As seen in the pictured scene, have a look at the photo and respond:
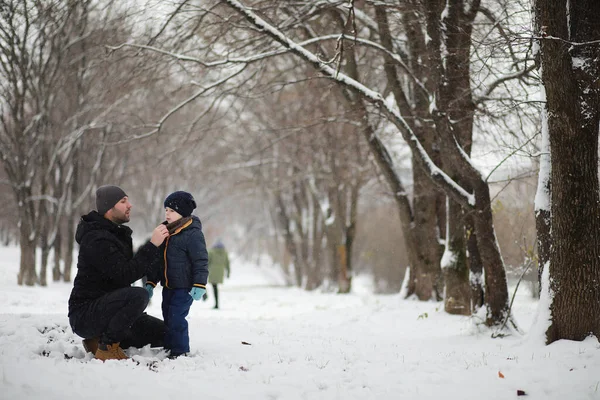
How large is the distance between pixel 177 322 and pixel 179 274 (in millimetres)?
486

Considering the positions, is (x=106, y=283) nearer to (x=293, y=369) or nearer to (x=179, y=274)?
(x=179, y=274)

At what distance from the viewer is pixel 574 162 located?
605 cm

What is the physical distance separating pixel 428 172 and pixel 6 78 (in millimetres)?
12981

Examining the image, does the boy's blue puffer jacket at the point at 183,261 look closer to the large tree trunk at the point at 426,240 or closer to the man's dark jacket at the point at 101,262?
the man's dark jacket at the point at 101,262

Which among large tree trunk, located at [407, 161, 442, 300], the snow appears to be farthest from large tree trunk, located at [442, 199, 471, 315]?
the snow

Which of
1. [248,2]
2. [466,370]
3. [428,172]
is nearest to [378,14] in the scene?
[248,2]

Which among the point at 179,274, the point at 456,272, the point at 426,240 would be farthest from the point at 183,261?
the point at 426,240

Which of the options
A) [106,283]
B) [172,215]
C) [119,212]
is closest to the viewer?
[106,283]

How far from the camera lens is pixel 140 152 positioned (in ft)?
98.1

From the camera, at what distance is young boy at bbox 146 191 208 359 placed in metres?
5.66

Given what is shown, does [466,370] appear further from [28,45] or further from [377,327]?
[28,45]

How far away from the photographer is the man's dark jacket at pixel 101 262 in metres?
5.23

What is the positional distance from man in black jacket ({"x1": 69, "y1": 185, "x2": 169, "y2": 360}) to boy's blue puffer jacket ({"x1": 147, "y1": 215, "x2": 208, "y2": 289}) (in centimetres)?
26

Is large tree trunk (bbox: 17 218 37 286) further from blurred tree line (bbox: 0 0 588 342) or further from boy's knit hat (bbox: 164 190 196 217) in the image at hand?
boy's knit hat (bbox: 164 190 196 217)
